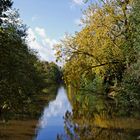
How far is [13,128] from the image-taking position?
1232 inches

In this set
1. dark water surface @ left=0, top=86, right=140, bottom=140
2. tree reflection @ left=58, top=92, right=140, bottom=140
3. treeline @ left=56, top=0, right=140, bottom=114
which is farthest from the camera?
treeline @ left=56, top=0, right=140, bottom=114

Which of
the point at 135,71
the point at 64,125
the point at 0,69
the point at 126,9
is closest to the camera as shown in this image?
the point at 0,69

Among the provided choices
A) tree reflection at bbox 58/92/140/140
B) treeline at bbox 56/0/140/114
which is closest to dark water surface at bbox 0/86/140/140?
tree reflection at bbox 58/92/140/140

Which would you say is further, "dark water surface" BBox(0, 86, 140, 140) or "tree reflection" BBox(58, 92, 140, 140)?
"tree reflection" BBox(58, 92, 140, 140)

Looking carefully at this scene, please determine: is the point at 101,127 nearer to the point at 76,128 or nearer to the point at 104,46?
the point at 76,128

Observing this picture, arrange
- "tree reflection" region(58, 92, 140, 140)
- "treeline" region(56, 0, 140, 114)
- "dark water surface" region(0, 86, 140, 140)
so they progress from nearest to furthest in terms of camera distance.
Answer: "dark water surface" region(0, 86, 140, 140)
"tree reflection" region(58, 92, 140, 140)
"treeline" region(56, 0, 140, 114)

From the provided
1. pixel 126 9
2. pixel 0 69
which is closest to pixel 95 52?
pixel 126 9

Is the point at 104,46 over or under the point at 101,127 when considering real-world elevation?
over

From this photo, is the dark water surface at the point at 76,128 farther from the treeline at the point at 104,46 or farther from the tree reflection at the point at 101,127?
the treeline at the point at 104,46

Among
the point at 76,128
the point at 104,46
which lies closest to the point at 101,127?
the point at 76,128

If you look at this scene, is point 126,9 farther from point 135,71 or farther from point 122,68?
point 135,71

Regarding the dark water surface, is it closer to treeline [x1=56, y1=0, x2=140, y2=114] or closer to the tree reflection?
the tree reflection

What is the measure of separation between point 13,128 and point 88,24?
14362 mm

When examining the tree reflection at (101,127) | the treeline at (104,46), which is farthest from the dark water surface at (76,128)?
the treeline at (104,46)
